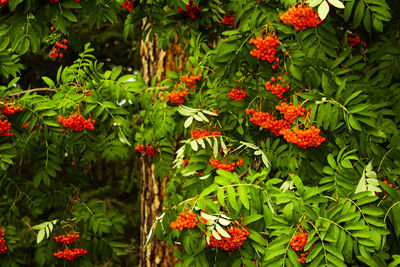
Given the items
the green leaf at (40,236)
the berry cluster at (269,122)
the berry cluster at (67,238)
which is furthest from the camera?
the berry cluster at (67,238)

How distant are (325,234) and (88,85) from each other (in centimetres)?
205

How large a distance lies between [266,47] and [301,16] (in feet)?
0.87

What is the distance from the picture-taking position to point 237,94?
10.5ft

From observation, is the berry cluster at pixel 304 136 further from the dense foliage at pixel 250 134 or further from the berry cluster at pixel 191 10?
the berry cluster at pixel 191 10

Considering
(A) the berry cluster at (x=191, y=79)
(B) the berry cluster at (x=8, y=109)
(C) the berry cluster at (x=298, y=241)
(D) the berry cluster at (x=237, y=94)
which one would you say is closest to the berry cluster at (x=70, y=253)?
(B) the berry cluster at (x=8, y=109)

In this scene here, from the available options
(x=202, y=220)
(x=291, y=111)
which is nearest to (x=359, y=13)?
(x=291, y=111)

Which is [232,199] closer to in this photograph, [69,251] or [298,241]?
[298,241]

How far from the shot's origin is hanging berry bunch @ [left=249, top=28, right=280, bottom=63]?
279 centimetres

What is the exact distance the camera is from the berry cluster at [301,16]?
2.65 m

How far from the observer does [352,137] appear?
305cm

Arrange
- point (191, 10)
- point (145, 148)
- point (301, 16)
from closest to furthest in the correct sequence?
point (301, 16) < point (191, 10) < point (145, 148)

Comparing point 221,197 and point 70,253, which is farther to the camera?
point 70,253

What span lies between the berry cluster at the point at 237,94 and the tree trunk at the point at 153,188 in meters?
1.85

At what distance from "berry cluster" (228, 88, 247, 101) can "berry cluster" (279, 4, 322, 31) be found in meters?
0.61
